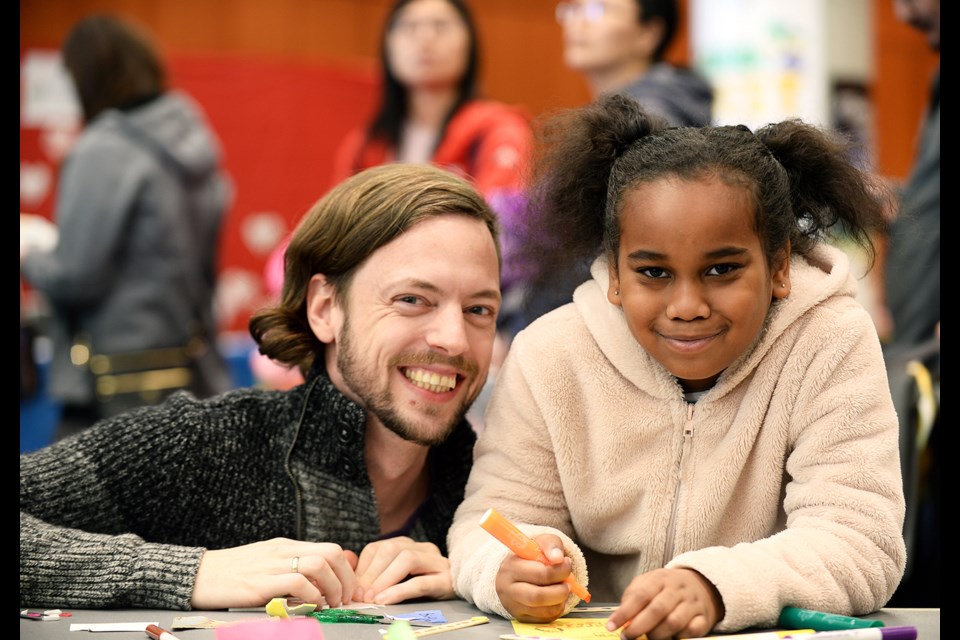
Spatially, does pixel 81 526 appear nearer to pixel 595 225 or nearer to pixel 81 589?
pixel 81 589

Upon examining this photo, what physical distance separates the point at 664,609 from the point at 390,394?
2.09 ft

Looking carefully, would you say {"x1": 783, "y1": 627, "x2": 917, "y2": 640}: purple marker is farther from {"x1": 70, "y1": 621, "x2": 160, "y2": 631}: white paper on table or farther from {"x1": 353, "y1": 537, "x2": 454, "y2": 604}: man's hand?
{"x1": 70, "y1": 621, "x2": 160, "y2": 631}: white paper on table

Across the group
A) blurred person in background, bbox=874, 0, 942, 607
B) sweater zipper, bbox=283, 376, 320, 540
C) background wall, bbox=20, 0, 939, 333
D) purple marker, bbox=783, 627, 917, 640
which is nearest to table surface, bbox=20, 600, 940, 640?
purple marker, bbox=783, 627, 917, 640

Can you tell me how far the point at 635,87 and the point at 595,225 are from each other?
4.68ft

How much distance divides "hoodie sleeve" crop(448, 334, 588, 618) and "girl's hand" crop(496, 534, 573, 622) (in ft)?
0.55

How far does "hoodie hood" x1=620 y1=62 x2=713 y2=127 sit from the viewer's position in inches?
123

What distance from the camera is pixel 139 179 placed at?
376 centimetres

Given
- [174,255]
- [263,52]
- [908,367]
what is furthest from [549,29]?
[908,367]

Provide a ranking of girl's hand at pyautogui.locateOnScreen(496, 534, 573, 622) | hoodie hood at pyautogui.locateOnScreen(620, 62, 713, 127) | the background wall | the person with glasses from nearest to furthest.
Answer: girl's hand at pyautogui.locateOnScreen(496, 534, 573, 622)
hoodie hood at pyautogui.locateOnScreen(620, 62, 713, 127)
the person with glasses
the background wall

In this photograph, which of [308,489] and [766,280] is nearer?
[766,280]

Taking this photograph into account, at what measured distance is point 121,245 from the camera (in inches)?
150

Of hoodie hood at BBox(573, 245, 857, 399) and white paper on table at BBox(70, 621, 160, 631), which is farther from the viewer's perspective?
hoodie hood at BBox(573, 245, 857, 399)

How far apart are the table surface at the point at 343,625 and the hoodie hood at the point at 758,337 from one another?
363 mm

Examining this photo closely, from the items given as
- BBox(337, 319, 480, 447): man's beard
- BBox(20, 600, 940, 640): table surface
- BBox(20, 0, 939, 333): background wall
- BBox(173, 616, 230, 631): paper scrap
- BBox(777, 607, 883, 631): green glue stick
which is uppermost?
BBox(20, 0, 939, 333): background wall
